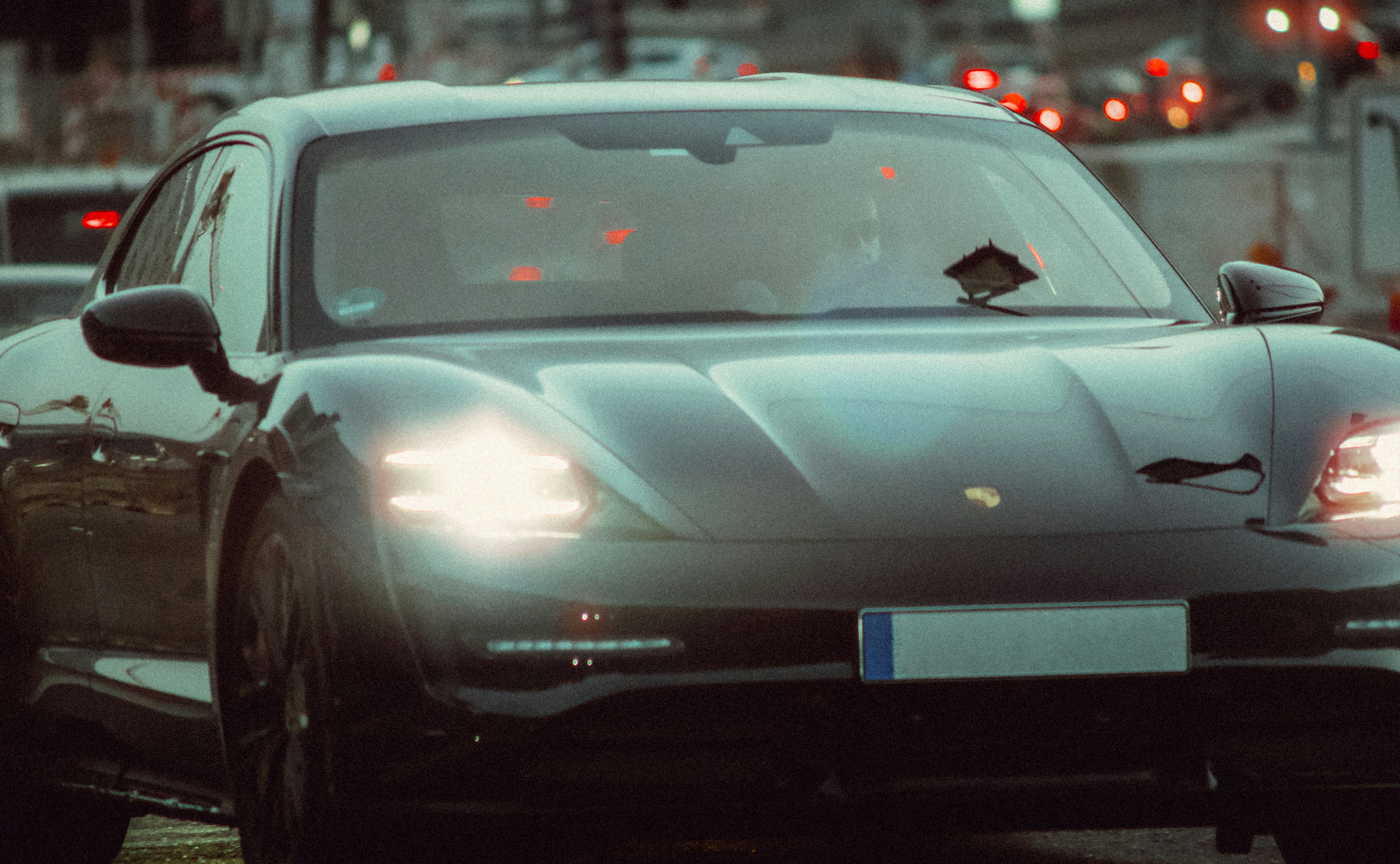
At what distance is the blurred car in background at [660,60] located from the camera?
55906 millimetres

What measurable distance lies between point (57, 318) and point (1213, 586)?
3.10 meters

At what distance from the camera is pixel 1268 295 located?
553 centimetres

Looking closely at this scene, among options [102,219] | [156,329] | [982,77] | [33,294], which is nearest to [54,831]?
[156,329]

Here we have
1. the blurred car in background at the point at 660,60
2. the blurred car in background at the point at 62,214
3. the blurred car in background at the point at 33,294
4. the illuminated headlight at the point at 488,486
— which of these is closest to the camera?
the illuminated headlight at the point at 488,486

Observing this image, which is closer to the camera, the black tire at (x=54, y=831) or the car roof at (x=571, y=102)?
the car roof at (x=571, y=102)

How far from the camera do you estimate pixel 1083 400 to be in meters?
4.55

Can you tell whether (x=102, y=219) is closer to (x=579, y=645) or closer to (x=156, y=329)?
(x=156, y=329)

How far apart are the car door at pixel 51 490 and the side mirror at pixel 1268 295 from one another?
2.12 metres

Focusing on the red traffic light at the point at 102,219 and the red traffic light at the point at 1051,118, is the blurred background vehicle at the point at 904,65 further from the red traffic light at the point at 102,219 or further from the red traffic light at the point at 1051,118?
the red traffic light at the point at 102,219

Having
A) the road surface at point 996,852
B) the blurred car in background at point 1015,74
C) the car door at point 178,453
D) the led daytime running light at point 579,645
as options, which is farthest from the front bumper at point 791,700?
the blurred car in background at point 1015,74

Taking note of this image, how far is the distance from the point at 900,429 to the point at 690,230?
1143 mm

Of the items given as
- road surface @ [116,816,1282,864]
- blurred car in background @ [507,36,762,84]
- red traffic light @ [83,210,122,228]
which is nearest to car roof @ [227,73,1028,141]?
road surface @ [116,816,1282,864]

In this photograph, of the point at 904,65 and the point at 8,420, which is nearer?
the point at 8,420

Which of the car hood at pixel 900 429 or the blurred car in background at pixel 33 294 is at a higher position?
the car hood at pixel 900 429
